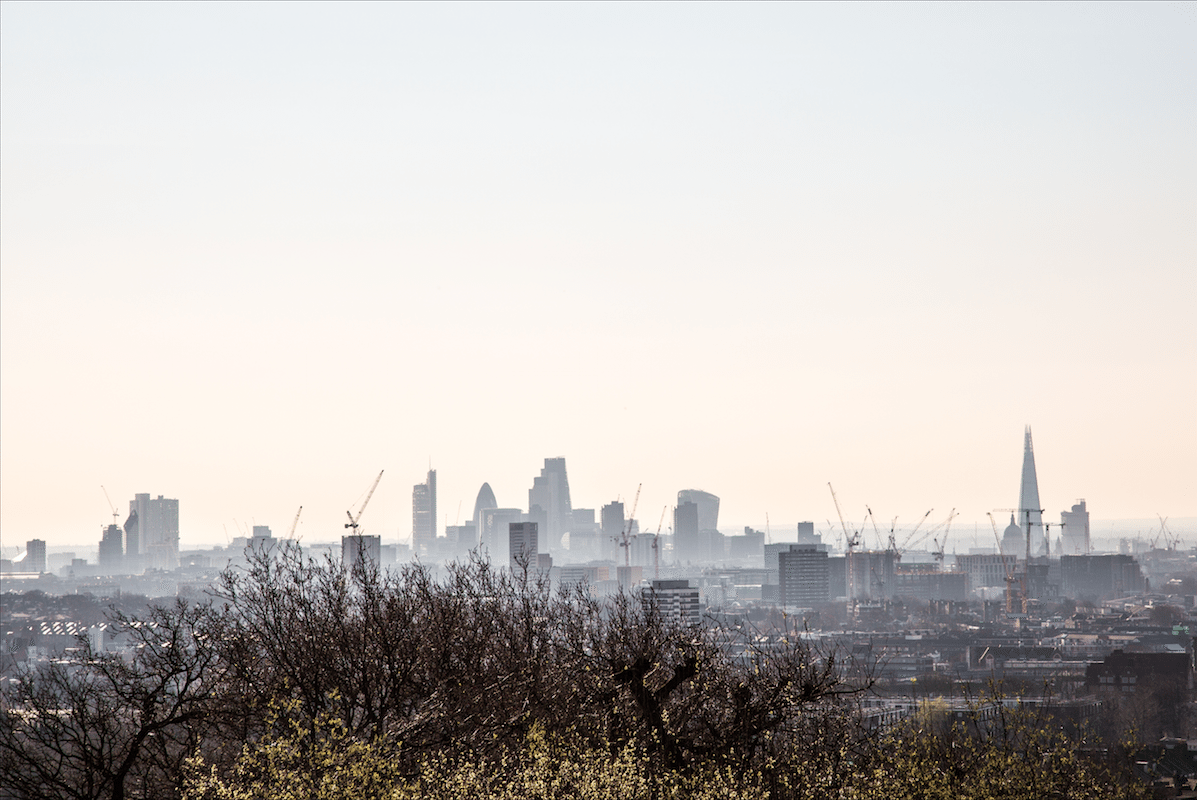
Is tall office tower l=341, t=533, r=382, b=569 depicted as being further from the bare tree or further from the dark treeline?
the bare tree

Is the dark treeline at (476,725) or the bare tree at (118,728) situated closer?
the dark treeline at (476,725)

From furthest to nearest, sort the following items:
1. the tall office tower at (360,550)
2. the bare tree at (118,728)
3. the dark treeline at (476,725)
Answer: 1. the tall office tower at (360,550)
2. the bare tree at (118,728)
3. the dark treeline at (476,725)

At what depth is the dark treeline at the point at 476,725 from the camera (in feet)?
47.9

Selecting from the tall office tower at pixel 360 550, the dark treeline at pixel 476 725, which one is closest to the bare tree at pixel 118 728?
the dark treeline at pixel 476 725

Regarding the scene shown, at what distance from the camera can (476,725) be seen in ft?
66.4

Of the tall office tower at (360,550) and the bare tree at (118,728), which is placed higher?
the tall office tower at (360,550)

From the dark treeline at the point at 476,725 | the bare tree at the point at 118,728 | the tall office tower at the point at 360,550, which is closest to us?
the dark treeline at the point at 476,725

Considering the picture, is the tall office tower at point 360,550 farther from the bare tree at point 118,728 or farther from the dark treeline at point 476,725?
the bare tree at point 118,728

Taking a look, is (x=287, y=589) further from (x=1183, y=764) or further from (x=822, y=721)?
(x=1183, y=764)

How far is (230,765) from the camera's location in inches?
781

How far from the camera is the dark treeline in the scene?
14609 mm

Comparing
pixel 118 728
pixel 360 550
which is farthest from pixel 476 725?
pixel 118 728

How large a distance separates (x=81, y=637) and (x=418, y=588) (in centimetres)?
685

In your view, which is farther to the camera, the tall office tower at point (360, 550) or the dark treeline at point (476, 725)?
the tall office tower at point (360, 550)
